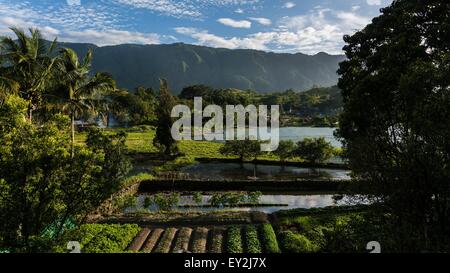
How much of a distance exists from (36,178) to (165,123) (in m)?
51.0

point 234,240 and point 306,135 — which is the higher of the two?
point 306,135

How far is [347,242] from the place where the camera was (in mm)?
14758

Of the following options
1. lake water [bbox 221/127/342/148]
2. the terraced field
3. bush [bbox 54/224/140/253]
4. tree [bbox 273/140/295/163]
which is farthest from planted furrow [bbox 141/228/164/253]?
lake water [bbox 221/127/342/148]

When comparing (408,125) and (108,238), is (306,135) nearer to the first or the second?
(108,238)

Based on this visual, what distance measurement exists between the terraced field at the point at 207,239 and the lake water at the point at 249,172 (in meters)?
22.3

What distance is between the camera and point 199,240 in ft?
74.3

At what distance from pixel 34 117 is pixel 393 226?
26.9 metres

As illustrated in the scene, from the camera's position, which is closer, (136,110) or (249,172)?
(249,172)

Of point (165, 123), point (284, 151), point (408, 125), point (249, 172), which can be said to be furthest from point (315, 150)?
point (408, 125)

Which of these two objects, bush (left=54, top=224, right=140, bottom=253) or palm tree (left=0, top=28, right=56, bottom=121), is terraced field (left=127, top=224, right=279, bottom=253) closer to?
bush (left=54, top=224, right=140, bottom=253)

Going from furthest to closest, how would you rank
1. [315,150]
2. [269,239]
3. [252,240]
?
[315,150]
[269,239]
[252,240]

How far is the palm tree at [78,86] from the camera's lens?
2947cm
